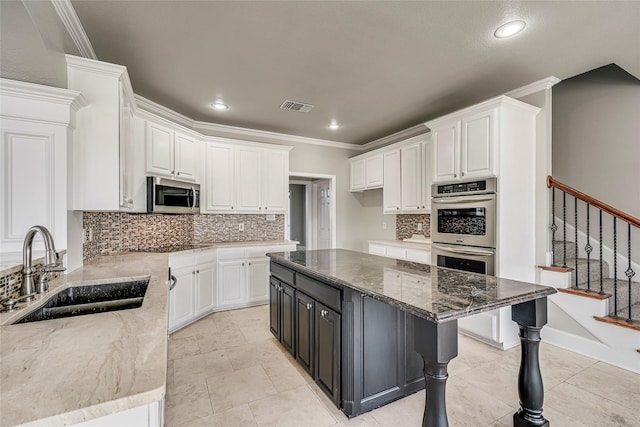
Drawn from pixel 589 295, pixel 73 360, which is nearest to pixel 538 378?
pixel 589 295

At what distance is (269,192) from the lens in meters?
4.51

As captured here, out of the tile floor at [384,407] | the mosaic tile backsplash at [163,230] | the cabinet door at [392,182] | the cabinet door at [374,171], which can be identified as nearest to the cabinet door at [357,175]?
the cabinet door at [374,171]

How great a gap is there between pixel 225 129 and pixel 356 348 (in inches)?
149

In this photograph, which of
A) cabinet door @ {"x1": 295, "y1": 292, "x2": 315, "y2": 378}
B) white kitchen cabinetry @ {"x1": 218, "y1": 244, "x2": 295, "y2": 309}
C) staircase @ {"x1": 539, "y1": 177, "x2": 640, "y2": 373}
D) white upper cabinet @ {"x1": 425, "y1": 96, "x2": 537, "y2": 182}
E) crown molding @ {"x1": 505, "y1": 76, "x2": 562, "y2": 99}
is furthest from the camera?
white kitchen cabinetry @ {"x1": 218, "y1": 244, "x2": 295, "y2": 309}

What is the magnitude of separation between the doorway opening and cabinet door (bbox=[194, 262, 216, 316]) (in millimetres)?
1486

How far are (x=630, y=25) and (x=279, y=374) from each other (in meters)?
3.74

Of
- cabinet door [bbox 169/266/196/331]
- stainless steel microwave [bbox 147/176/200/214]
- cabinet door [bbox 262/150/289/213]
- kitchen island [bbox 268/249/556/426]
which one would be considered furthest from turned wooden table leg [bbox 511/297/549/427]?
cabinet door [bbox 262/150/289/213]

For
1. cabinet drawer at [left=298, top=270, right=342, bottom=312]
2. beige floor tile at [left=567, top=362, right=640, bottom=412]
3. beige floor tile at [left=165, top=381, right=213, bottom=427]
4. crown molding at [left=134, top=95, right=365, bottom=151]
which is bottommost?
beige floor tile at [left=165, top=381, right=213, bottom=427]

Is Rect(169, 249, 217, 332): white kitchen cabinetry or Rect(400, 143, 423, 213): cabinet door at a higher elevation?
Rect(400, 143, 423, 213): cabinet door

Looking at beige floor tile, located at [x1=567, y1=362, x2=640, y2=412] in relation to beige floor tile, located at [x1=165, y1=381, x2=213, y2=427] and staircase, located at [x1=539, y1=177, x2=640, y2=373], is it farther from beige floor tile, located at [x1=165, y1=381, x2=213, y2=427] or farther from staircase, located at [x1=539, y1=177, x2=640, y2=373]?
beige floor tile, located at [x1=165, y1=381, x2=213, y2=427]

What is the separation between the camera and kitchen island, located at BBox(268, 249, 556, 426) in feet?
4.47

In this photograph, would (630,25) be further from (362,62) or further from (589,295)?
(589,295)

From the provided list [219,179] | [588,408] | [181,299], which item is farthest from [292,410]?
[219,179]

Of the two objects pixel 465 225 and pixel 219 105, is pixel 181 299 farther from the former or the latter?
pixel 465 225
